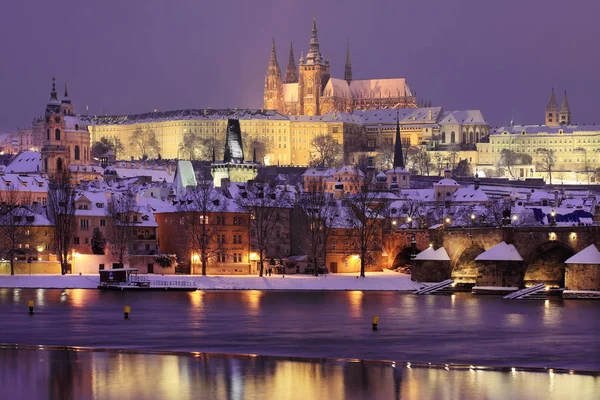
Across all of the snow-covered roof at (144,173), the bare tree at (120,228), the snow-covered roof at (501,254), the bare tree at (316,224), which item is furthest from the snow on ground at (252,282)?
the snow-covered roof at (144,173)

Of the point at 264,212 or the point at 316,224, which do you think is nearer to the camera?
the point at 316,224

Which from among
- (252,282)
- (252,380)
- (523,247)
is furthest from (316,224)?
(252,380)

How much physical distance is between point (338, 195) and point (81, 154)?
7771 cm

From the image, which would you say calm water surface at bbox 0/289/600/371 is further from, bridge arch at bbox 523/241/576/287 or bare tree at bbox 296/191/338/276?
bare tree at bbox 296/191/338/276

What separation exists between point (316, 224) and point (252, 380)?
173 ft

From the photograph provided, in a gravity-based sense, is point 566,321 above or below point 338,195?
below

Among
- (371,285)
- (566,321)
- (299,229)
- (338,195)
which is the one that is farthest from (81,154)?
(566,321)

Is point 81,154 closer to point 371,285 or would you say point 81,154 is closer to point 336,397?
point 371,285

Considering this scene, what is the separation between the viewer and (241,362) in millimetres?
40781

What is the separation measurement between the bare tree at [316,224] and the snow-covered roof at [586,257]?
20.4 m

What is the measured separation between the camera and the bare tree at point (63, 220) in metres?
84.5

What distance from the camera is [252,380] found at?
37.2 m

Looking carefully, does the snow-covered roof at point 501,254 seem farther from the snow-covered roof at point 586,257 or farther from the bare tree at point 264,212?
the bare tree at point 264,212

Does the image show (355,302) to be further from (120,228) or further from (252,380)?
(252,380)
